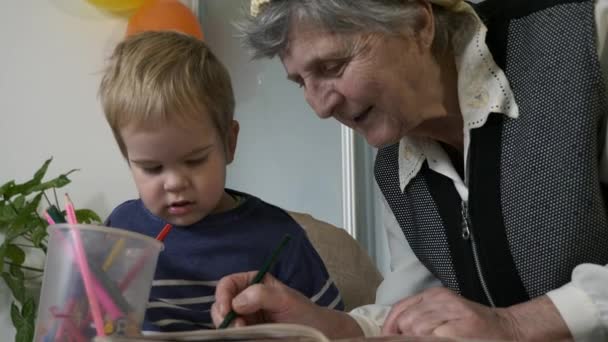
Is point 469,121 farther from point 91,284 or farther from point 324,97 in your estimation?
point 91,284

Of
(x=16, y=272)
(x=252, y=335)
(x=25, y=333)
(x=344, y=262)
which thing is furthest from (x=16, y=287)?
(x=252, y=335)

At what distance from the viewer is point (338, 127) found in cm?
289

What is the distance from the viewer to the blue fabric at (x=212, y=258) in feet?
3.94

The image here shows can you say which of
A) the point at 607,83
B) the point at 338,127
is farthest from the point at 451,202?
the point at 338,127

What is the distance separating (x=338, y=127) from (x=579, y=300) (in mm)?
2014

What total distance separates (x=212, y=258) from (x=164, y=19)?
1.48 metres

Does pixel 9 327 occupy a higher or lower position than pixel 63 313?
lower

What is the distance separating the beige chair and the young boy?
221mm

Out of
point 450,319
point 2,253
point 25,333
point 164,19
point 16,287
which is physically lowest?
point 25,333

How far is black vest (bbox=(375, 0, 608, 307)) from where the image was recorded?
1.09m

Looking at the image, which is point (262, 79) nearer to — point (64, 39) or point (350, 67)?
point (64, 39)

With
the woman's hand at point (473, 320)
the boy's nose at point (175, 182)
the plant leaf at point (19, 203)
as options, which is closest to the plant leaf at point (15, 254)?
the plant leaf at point (19, 203)

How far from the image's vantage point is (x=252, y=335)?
664 mm

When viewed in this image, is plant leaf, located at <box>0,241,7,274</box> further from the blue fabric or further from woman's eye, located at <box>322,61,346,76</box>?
woman's eye, located at <box>322,61,346,76</box>
